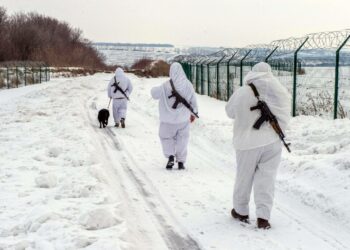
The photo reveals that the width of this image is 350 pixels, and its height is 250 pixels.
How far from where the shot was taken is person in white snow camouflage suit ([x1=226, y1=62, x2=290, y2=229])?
580 cm

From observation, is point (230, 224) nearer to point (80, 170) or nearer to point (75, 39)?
point (80, 170)

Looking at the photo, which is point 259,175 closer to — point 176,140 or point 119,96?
point 176,140

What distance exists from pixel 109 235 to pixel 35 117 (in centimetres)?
1119

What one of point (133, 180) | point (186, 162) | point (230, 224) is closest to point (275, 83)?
point (230, 224)

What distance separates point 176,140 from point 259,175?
3540 millimetres

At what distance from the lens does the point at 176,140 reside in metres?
9.24

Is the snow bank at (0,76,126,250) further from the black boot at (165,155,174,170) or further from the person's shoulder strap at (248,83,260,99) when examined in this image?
the person's shoulder strap at (248,83,260,99)

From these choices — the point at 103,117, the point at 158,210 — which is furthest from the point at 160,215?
the point at 103,117

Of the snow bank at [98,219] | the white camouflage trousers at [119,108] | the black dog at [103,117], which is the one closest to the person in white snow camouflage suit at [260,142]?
the snow bank at [98,219]

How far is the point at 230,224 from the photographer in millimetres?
6012

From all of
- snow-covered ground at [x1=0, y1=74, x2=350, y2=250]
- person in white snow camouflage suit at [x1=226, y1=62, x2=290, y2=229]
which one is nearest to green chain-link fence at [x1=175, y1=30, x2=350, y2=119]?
snow-covered ground at [x1=0, y1=74, x2=350, y2=250]

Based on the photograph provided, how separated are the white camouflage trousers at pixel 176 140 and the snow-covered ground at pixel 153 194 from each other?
1.16 ft

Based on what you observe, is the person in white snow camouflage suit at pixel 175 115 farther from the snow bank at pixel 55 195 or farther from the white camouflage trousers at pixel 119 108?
the white camouflage trousers at pixel 119 108

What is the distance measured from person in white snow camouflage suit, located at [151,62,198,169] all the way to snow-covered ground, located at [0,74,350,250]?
38 centimetres
